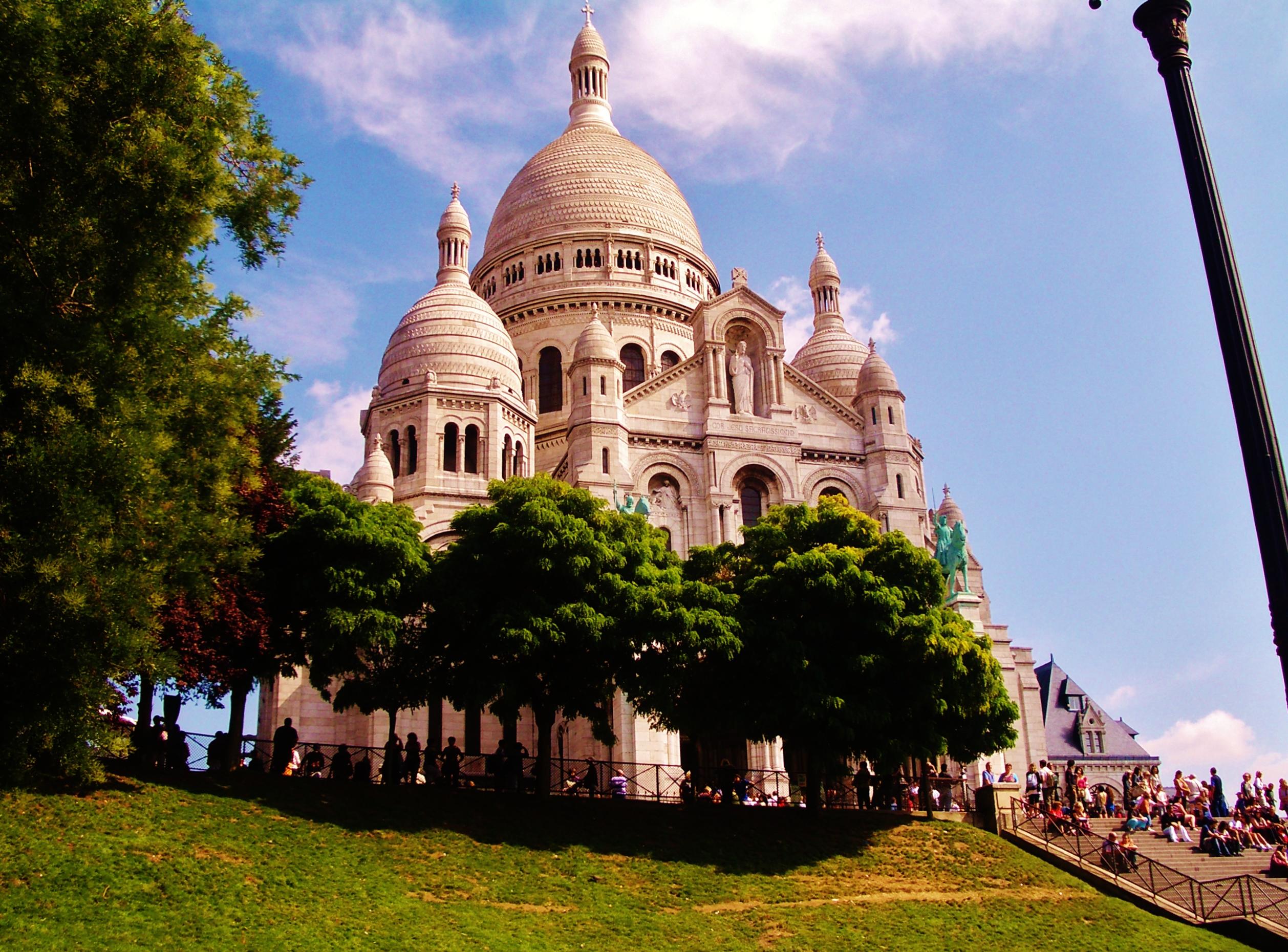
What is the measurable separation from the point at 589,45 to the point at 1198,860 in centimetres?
6578

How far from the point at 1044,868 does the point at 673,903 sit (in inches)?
414

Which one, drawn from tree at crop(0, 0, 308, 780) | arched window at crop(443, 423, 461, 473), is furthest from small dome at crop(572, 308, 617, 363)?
tree at crop(0, 0, 308, 780)

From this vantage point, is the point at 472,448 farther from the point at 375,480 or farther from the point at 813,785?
the point at 813,785

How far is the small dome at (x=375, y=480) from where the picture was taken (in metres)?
46.5

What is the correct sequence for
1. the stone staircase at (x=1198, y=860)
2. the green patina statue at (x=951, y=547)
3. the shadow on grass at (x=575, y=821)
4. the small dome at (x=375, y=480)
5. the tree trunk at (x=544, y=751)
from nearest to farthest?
the shadow on grass at (x=575, y=821) → the stone staircase at (x=1198, y=860) → the tree trunk at (x=544, y=751) → the green patina statue at (x=951, y=547) → the small dome at (x=375, y=480)

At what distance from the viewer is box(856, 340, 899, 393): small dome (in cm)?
5188

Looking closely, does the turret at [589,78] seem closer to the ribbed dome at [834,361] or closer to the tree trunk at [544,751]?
the ribbed dome at [834,361]

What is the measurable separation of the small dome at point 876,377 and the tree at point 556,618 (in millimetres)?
22025

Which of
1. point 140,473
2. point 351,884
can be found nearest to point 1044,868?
point 351,884

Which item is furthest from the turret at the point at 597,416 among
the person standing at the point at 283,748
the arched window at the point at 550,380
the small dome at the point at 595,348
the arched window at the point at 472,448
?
the person standing at the point at 283,748

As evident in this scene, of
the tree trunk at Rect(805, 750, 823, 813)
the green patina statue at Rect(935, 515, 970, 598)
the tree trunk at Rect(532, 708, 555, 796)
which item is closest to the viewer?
the tree trunk at Rect(532, 708, 555, 796)

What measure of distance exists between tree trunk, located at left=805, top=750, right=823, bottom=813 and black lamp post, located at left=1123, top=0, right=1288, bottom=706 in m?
22.4

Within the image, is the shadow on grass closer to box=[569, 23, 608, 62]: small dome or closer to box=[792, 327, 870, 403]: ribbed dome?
box=[792, 327, 870, 403]: ribbed dome

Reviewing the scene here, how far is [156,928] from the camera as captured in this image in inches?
707
